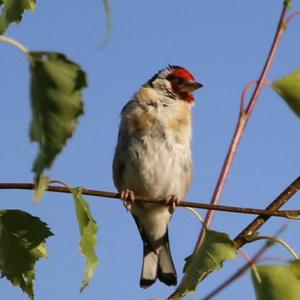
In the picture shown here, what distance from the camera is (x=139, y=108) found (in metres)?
5.80

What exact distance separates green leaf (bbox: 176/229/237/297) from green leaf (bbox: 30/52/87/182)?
90cm

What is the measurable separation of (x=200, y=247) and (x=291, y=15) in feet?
2.79

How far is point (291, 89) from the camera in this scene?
2.37 metres

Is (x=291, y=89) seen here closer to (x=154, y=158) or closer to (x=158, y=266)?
(x=154, y=158)

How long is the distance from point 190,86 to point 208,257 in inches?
170

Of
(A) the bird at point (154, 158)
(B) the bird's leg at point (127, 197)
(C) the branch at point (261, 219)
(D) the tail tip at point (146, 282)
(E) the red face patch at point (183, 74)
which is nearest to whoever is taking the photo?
(C) the branch at point (261, 219)

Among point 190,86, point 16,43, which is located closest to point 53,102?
point 16,43

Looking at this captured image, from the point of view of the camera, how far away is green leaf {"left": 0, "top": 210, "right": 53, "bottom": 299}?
2.49 metres

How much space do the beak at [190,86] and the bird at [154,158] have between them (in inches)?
4.5

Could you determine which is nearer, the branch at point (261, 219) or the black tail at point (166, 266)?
the branch at point (261, 219)

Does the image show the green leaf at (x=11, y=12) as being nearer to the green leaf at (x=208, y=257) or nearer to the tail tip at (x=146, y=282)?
the green leaf at (x=208, y=257)

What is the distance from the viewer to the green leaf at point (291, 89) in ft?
7.49

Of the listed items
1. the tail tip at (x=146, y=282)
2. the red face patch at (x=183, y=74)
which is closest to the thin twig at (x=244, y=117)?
the tail tip at (x=146, y=282)

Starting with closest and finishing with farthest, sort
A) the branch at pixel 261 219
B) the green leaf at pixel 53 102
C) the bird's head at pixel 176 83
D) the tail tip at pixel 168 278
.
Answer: the green leaf at pixel 53 102, the branch at pixel 261 219, the tail tip at pixel 168 278, the bird's head at pixel 176 83
